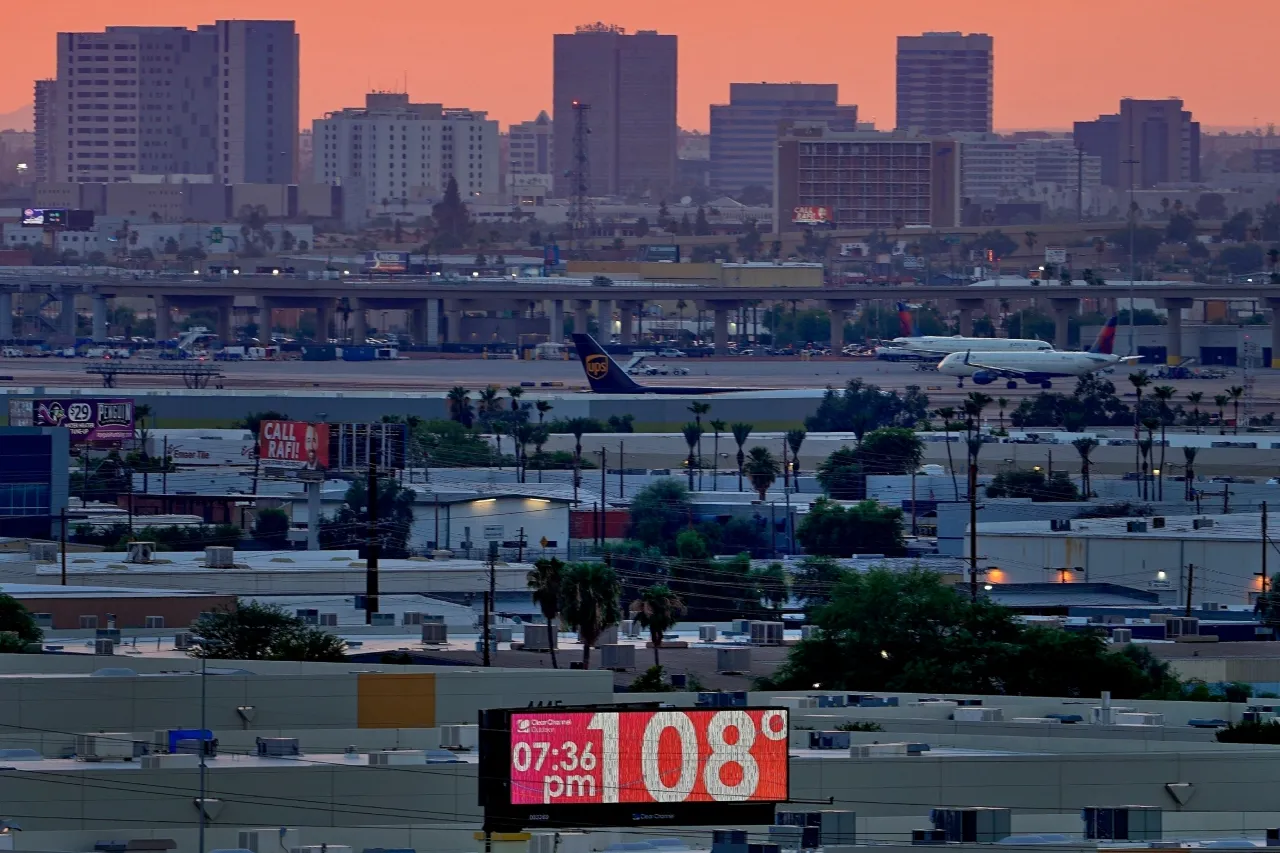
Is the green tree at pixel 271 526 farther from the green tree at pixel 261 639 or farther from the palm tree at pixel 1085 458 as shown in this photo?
the green tree at pixel 261 639

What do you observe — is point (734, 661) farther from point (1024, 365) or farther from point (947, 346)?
point (947, 346)

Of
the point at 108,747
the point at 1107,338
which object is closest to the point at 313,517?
the point at 108,747

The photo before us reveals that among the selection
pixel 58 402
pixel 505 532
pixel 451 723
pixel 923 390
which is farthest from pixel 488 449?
pixel 451 723

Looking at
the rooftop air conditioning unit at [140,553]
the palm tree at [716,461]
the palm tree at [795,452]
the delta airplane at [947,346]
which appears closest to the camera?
the rooftop air conditioning unit at [140,553]

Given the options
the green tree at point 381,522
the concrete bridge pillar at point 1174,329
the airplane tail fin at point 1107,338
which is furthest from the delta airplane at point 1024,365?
the green tree at point 381,522

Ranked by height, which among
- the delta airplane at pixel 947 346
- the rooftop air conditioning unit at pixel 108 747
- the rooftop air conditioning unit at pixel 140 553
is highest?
the delta airplane at pixel 947 346
